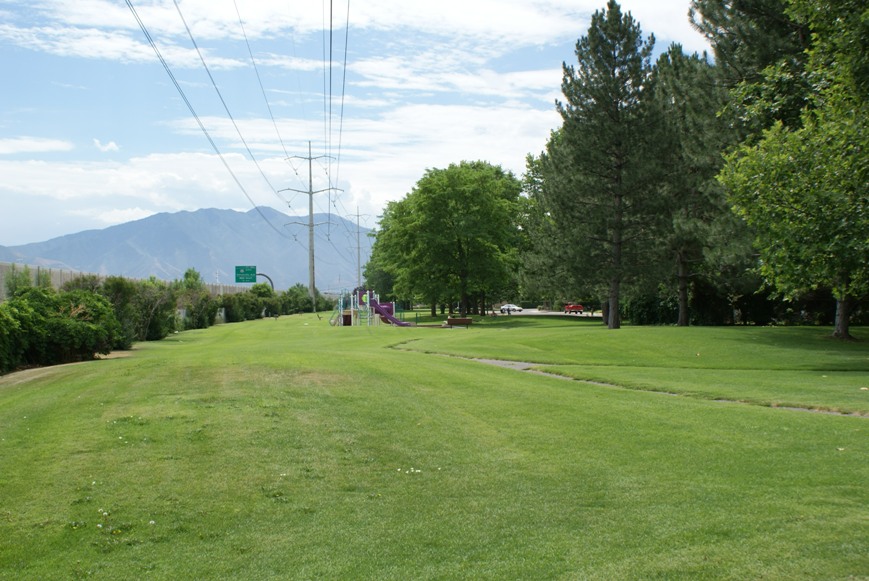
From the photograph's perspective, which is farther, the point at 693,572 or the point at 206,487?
the point at 206,487

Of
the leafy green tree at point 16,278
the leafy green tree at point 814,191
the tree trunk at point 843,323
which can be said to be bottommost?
the tree trunk at point 843,323

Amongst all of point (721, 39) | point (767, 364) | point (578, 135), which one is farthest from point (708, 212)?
point (767, 364)

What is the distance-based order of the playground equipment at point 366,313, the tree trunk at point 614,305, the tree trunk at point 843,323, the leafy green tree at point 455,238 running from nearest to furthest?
1. the tree trunk at point 843,323
2. the tree trunk at point 614,305
3. the playground equipment at point 366,313
4. the leafy green tree at point 455,238

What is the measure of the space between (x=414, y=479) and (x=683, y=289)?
3716 centimetres

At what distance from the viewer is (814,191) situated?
65.7 feet

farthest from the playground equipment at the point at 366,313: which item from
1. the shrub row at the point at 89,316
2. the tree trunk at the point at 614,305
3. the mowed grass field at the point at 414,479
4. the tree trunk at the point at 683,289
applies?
the mowed grass field at the point at 414,479

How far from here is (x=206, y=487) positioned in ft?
24.9

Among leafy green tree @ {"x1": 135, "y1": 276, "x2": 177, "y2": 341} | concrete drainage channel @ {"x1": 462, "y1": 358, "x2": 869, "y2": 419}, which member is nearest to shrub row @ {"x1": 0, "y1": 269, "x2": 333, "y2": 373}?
leafy green tree @ {"x1": 135, "y1": 276, "x2": 177, "y2": 341}

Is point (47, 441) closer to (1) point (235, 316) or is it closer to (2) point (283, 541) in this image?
(2) point (283, 541)

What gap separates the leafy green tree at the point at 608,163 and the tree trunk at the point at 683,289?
2129 mm

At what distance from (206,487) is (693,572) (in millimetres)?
4779

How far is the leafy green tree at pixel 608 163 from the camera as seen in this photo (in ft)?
127

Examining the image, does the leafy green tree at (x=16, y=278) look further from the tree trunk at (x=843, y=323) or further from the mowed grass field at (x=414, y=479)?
the tree trunk at (x=843, y=323)

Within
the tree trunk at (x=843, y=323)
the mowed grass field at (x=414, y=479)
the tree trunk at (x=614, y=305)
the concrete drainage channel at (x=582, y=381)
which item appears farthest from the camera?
the tree trunk at (x=614, y=305)
